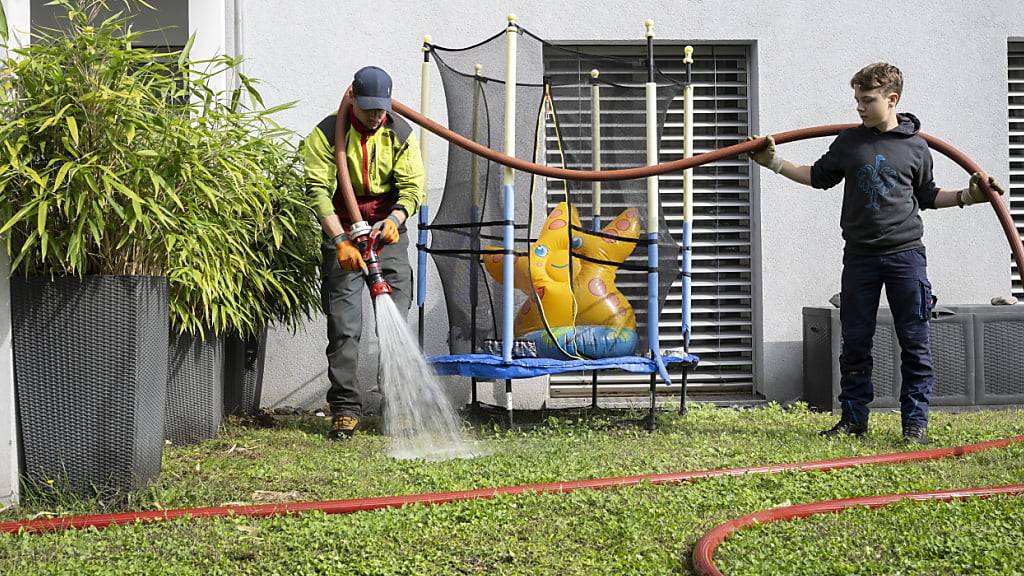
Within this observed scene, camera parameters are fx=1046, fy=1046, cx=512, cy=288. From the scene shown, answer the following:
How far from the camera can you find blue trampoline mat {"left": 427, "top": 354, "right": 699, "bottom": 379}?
508 cm

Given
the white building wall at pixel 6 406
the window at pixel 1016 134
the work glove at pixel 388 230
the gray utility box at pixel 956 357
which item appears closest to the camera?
the white building wall at pixel 6 406

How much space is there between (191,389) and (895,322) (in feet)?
11.0

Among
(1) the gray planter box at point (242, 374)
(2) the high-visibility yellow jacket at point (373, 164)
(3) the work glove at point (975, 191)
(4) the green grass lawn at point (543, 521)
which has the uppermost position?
(2) the high-visibility yellow jacket at point (373, 164)

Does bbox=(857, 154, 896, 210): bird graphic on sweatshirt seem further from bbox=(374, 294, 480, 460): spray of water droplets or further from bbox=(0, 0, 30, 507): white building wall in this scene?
bbox=(0, 0, 30, 507): white building wall

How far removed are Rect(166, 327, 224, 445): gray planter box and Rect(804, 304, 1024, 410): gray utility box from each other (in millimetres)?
3530

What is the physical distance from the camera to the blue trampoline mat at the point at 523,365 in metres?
5.08

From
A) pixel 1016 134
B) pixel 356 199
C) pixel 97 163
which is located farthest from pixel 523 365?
pixel 1016 134

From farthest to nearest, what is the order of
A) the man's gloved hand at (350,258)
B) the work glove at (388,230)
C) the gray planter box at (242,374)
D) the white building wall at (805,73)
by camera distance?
the white building wall at (805,73) → the gray planter box at (242,374) → the work glove at (388,230) → the man's gloved hand at (350,258)

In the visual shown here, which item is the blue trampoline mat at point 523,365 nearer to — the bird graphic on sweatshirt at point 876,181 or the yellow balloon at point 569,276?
the yellow balloon at point 569,276

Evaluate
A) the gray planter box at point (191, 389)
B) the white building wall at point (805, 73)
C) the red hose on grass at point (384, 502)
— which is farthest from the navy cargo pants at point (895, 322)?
the gray planter box at point (191, 389)

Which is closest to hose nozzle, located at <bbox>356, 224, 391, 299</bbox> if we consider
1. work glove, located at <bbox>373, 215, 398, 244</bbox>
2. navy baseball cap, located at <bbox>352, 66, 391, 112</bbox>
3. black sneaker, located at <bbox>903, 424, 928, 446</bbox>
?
work glove, located at <bbox>373, 215, 398, 244</bbox>

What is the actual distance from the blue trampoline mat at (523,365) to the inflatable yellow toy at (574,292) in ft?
0.35

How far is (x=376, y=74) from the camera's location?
5.00 metres

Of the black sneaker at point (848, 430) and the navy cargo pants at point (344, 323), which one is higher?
the navy cargo pants at point (344, 323)
